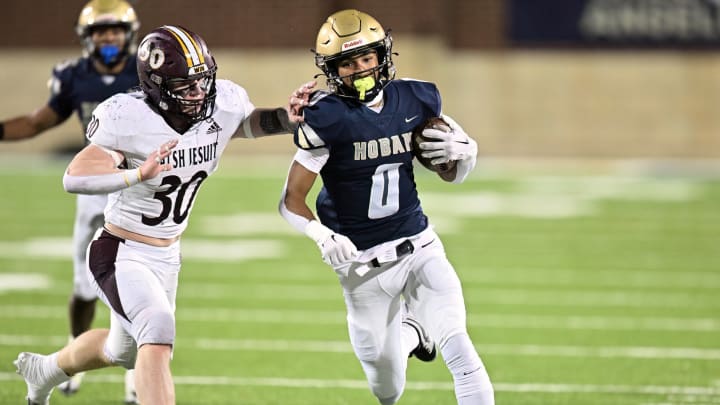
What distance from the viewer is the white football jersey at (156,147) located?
13.1 feet

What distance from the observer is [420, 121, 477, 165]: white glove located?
13.4 feet

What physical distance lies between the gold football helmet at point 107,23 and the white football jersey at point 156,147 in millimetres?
1134

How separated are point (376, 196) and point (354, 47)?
0.51 meters

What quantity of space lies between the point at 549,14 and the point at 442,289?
1195cm

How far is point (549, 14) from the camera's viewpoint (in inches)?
616

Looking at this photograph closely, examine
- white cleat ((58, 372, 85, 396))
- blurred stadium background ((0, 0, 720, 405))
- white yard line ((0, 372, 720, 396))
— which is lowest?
blurred stadium background ((0, 0, 720, 405))

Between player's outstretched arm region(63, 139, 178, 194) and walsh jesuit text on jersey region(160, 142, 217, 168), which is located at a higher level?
player's outstretched arm region(63, 139, 178, 194)

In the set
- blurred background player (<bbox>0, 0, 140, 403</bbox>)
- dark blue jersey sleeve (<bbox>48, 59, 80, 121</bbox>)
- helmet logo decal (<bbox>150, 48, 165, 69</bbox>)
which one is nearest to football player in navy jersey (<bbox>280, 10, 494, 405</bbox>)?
helmet logo decal (<bbox>150, 48, 165, 69</bbox>)

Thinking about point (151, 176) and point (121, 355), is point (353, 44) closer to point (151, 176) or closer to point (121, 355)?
point (151, 176)

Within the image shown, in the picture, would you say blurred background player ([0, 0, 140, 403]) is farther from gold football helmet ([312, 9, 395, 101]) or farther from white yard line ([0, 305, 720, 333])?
white yard line ([0, 305, 720, 333])

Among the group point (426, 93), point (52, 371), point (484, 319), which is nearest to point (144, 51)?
point (426, 93)

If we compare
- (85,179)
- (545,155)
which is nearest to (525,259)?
(85,179)

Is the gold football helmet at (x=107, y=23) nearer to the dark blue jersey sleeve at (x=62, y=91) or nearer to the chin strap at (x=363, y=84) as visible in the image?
the dark blue jersey sleeve at (x=62, y=91)

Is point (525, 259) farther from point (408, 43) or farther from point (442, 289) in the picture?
point (408, 43)
